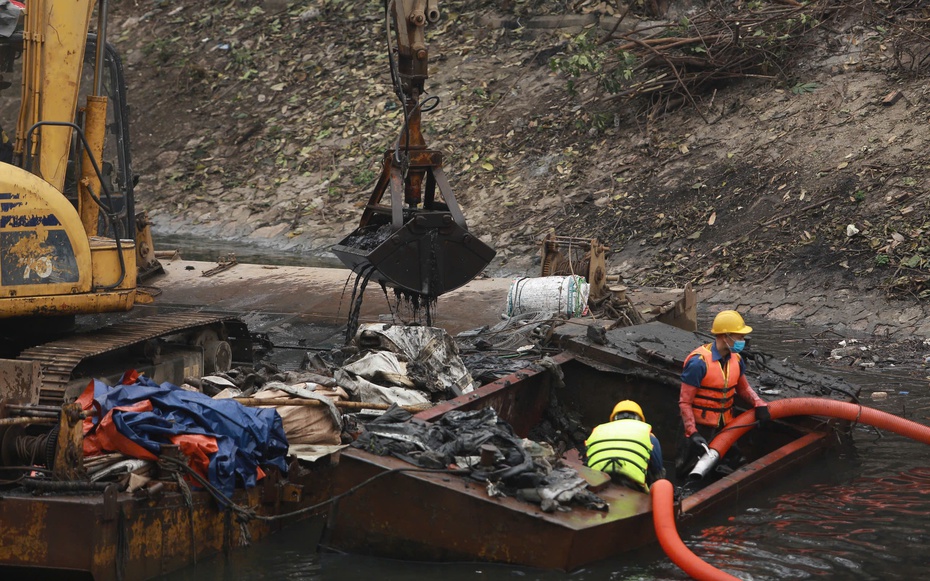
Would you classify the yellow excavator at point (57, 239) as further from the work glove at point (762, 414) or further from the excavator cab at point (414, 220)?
the work glove at point (762, 414)

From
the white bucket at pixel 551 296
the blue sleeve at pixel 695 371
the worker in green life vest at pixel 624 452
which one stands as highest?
the white bucket at pixel 551 296

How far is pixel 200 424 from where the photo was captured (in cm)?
650

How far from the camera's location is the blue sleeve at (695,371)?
7840mm

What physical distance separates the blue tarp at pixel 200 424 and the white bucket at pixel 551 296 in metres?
4.20

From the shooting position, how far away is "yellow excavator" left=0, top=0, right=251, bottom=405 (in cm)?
703

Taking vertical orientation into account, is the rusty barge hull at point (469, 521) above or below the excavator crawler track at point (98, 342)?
below

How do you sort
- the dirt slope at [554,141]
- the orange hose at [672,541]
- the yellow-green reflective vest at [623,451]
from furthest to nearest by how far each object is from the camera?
the dirt slope at [554,141] < the yellow-green reflective vest at [623,451] < the orange hose at [672,541]

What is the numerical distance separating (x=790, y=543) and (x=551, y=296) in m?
4.16

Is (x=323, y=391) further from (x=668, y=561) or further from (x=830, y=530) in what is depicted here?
(x=830, y=530)

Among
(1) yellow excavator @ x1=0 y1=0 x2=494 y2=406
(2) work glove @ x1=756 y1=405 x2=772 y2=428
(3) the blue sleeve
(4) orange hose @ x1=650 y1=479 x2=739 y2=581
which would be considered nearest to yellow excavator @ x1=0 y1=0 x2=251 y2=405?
(1) yellow excavator @ x1=0 y1=0 x2=494 y2=406

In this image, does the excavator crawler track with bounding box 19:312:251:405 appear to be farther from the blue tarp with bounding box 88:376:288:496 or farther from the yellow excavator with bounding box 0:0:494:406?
the blue tarp with bounding box 88:376:288:496

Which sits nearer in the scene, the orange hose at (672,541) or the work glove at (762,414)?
the orange hose at (672,541)

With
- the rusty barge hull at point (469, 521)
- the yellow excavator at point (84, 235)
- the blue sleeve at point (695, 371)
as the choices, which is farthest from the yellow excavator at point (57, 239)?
the blue sleeve at point (695, 371)

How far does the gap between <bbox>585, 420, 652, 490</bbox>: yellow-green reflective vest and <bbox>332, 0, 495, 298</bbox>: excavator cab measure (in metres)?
2.49
